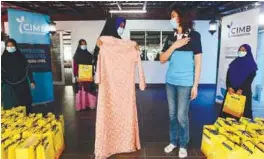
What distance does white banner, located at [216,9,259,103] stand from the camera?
3.78 m

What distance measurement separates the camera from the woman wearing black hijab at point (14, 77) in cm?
355

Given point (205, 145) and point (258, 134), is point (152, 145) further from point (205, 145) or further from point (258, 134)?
point (258, 134)

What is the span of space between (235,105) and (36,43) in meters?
3.53

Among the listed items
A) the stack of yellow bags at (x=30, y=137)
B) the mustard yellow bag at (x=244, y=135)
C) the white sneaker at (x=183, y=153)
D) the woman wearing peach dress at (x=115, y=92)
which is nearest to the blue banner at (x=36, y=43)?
the stack of yellow bags at (x=30, y=137)

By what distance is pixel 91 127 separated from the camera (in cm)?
352

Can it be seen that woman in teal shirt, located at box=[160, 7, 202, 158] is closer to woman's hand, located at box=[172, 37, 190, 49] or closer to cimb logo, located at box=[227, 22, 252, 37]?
woman's hand, located at box=[172, 37, 190, 49]

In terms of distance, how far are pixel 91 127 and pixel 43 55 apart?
1.95 m

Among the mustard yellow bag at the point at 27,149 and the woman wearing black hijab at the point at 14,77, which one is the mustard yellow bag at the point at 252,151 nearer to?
the mustard yellow bag at the point at 27,149

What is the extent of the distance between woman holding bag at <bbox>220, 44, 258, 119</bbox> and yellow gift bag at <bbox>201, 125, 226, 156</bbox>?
3.30ft

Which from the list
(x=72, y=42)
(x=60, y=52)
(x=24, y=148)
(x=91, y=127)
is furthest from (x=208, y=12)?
(x=24, y=148)

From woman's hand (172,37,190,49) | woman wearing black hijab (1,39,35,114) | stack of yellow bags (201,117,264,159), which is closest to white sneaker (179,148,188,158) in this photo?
Answer: stack of yellow bags (201,117,264,159)

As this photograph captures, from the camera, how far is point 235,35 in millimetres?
4305

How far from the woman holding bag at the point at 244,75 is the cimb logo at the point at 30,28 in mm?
3429

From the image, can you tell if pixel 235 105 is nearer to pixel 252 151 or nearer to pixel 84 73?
pixel 252 151
